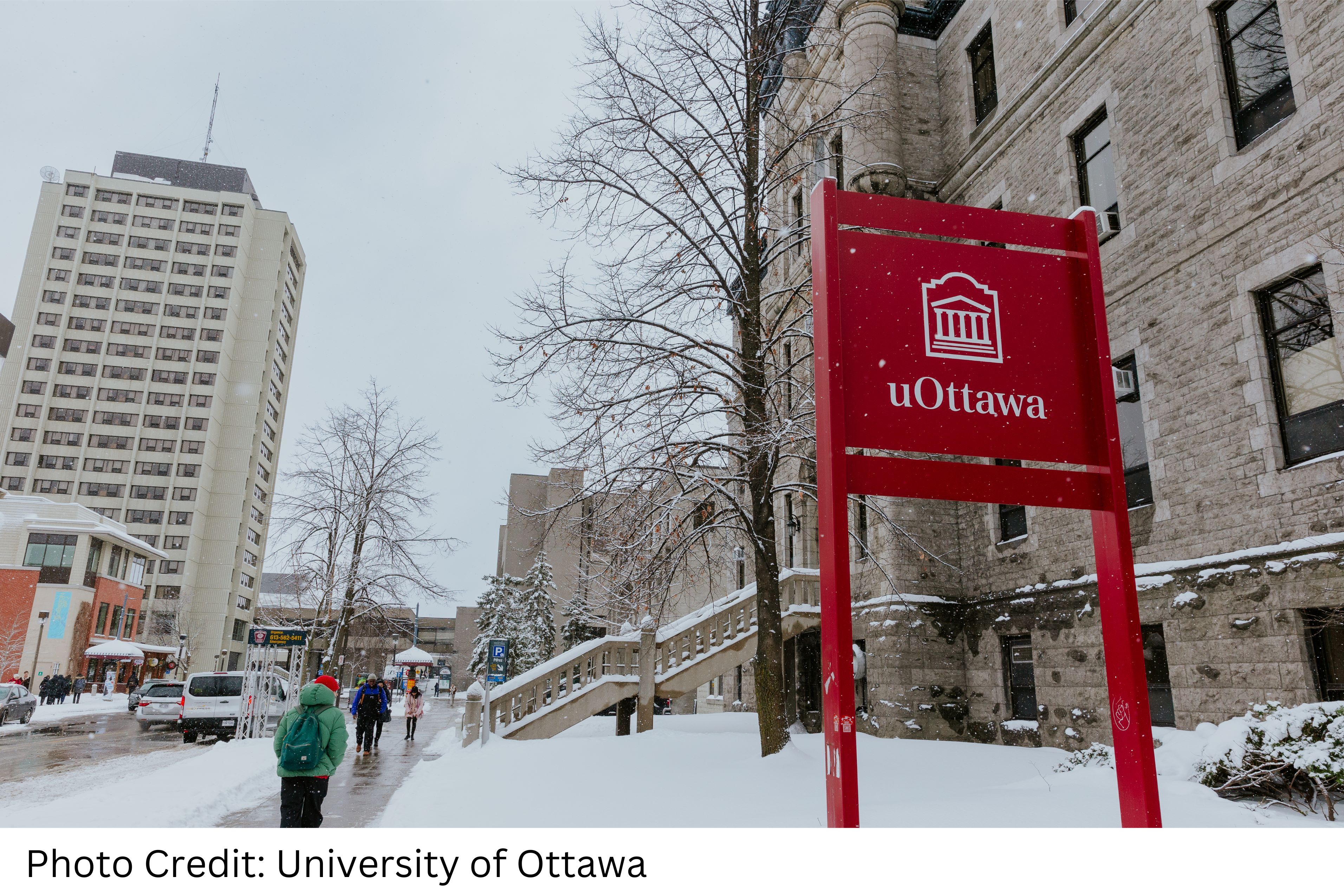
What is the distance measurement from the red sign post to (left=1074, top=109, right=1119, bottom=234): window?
9369 mm

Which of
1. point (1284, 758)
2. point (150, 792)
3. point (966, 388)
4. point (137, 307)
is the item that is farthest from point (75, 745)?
point (137, 307)

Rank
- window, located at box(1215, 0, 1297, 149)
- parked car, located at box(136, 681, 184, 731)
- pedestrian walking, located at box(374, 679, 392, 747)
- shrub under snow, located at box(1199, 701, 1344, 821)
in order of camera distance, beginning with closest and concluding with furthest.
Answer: shrub under snow, located at box(1199, 701, 1344, 821) → window, located at box(1215, 0, 1297, 149) → pedestrian walking, located at box(374, 679, 392, 747) → parked car, located at box(136, 681, 184, 731)

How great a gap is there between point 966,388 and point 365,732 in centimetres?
1711

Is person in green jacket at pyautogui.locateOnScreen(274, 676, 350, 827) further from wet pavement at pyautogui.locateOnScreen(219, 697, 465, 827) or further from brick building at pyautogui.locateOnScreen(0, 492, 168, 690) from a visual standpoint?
brick building at pyautogui.locateOnScreen(0, 492, 168, 690)

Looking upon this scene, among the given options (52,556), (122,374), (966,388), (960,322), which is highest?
(122,374)

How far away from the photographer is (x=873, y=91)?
17594 millimetres

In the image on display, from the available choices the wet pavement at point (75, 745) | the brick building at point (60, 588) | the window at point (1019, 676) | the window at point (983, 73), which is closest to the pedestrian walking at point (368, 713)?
the wet pavement at point (75, 745)

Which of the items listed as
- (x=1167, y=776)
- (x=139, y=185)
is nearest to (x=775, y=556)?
(x=1167, y=776)

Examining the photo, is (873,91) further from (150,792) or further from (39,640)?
(39,640)

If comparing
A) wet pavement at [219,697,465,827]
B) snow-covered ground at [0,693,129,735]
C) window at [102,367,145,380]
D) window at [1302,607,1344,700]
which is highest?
window at [102,367,145,380]

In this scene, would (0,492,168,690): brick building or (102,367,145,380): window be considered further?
(102,367,145,380): window

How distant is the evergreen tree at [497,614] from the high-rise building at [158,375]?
3746cm

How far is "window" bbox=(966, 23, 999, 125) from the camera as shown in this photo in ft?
57.5

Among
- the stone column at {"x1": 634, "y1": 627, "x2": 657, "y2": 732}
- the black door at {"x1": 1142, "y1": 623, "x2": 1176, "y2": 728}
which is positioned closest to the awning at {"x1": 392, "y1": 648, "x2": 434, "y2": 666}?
the stone column at {"x1": 634, "y1": 627, "x2": 657, "y2": 732}
